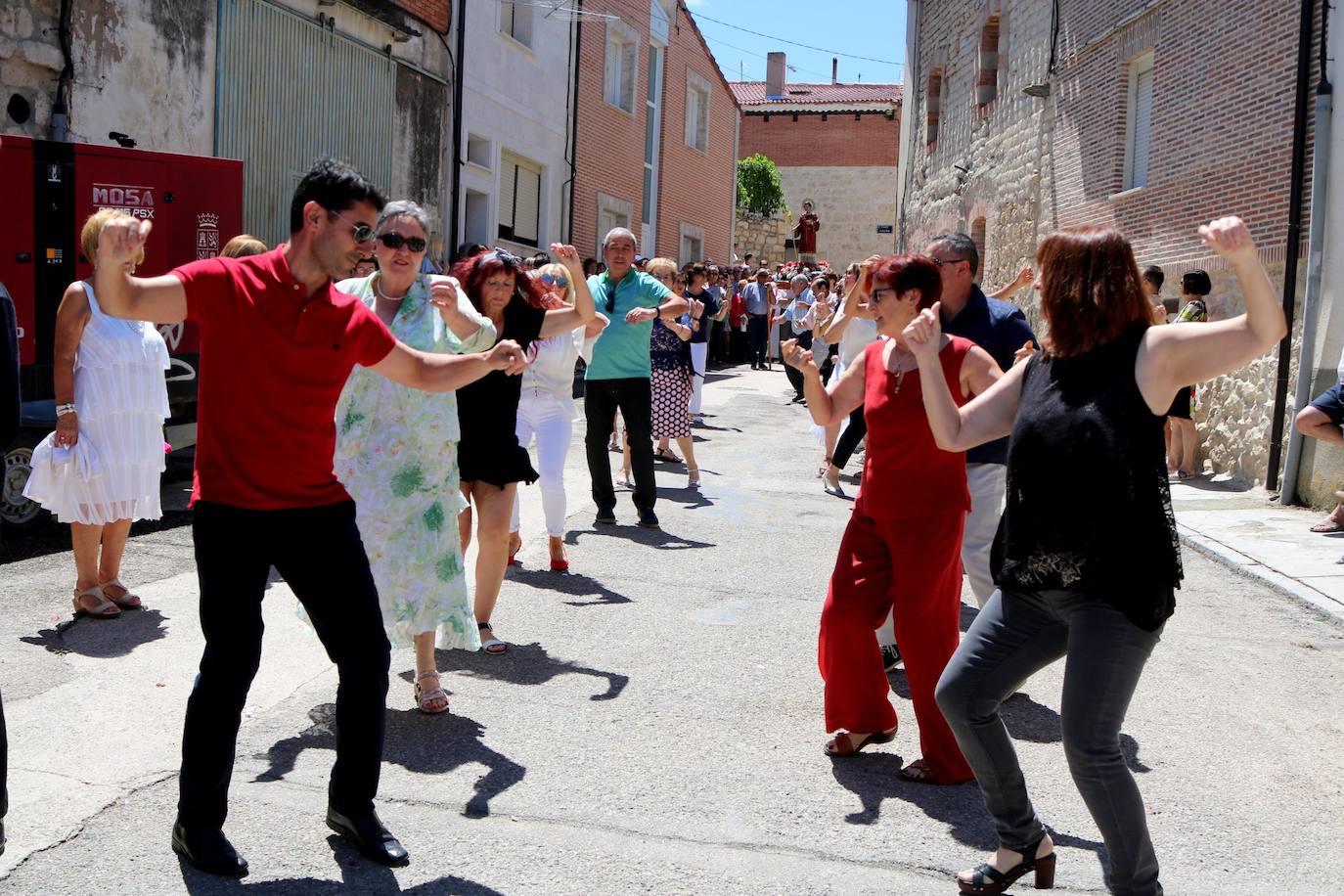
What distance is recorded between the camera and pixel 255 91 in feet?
48.3

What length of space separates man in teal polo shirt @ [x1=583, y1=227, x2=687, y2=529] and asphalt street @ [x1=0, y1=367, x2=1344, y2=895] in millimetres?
1982

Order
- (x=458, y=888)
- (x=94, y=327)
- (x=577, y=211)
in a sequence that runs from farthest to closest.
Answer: (x=577, y=211), (x=94, y=327), (x=458, y=888)

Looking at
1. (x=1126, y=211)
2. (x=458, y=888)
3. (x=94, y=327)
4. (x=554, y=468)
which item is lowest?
(x=458, y=888)

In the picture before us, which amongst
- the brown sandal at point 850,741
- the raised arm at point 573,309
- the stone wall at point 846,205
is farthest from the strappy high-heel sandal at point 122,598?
the stone wall at point 846,205

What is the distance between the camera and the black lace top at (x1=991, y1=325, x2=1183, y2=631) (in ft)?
10.4

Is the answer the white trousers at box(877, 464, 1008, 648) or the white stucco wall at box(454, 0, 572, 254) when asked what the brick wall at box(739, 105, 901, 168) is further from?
the white trousers at box(877, 464, 1008, 648)

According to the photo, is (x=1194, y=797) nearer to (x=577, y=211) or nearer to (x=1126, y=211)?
(x=1126, y=211)

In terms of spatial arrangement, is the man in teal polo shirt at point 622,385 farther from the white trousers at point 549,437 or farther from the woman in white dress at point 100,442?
the woman in white dress at point 100,442

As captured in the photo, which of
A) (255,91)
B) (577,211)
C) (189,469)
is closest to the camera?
(189,469)

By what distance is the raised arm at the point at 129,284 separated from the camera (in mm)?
3098

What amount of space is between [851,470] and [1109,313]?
10.1 meters

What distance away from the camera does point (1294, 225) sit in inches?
467

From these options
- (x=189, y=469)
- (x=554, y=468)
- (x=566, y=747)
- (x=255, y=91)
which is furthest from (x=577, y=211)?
(x=566, y=747)

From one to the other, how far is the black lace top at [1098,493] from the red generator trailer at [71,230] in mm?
6520
